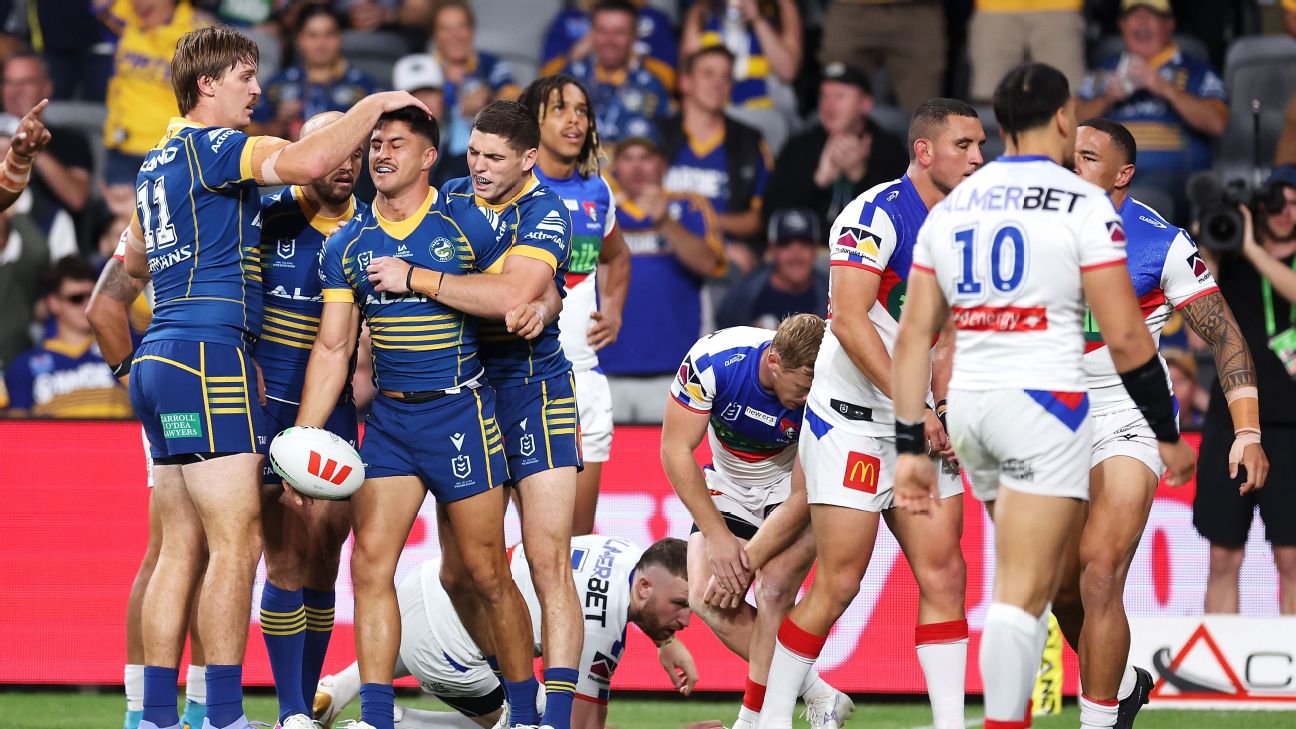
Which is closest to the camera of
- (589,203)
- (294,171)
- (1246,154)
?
(294,171)

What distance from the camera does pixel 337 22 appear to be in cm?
1417

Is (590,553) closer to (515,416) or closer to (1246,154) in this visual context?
(515,416)

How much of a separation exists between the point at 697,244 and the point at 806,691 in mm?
5009

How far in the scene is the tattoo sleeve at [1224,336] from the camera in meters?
7.14

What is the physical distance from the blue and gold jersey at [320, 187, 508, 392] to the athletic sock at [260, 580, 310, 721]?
111 centimetres

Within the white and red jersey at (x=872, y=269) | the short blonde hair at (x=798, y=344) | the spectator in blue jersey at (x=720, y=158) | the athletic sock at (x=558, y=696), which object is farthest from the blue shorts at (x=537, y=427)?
the spectator in blue jersey at (x=720, y=158)

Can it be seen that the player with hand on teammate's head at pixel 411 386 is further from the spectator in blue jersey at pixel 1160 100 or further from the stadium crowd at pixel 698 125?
the spectator in blue jersey at pixel 1160 100

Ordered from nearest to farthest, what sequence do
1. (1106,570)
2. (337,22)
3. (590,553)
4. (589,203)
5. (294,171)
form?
(294,171)
(1106,570)
(590,553)
(589,203)
(337,22)

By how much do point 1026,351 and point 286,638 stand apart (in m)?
3.45

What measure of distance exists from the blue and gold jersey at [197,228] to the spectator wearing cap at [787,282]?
5.87 metres

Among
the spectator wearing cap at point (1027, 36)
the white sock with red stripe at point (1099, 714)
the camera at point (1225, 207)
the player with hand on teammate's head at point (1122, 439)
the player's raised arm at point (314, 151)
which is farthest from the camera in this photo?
the spectator wearing cap at point (1027, 36)

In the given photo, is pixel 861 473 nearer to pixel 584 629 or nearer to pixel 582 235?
pixel 584 629

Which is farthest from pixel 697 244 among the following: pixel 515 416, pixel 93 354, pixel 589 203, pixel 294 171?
pixel 294 171

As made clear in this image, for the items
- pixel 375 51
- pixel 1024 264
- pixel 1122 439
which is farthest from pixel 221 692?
pixel 375 51
